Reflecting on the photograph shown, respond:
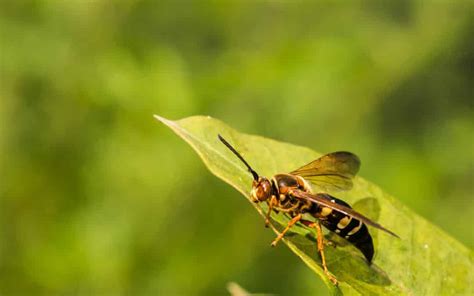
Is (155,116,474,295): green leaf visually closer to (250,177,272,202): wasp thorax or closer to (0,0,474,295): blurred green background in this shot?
(250,177,272,202): wasp thorax

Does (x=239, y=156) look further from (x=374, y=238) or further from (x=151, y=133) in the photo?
(x=151, y=133)

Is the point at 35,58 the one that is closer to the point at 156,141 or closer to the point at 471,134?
the point at 156,141

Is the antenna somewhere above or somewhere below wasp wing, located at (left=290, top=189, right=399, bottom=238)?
above

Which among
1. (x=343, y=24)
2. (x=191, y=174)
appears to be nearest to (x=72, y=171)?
(x=191, y=174)

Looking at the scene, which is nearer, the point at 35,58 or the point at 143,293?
the point at 143,293

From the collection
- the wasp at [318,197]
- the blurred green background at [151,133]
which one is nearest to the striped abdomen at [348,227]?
the wasp at [318,197]

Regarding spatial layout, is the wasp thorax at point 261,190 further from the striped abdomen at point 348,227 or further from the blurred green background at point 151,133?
the blurred green background at point 151,133

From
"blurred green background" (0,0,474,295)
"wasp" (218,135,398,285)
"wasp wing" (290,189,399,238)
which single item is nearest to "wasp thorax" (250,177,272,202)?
"wasp" (218,135,398,285)
